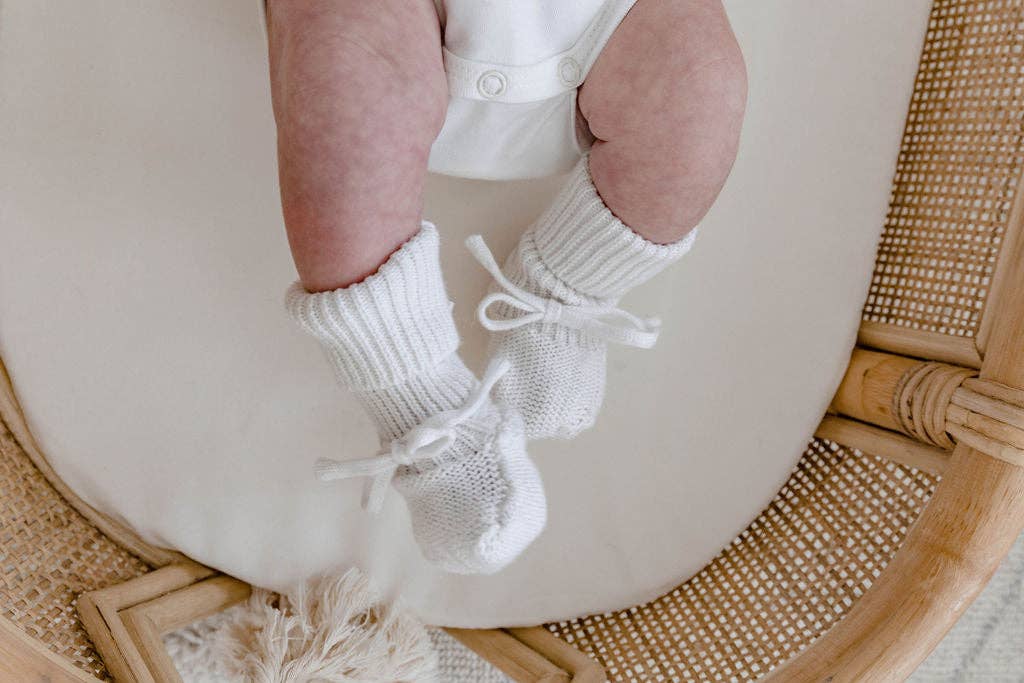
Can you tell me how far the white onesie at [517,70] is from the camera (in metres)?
0.64

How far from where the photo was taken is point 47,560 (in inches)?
29.9

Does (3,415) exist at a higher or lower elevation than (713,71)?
lower

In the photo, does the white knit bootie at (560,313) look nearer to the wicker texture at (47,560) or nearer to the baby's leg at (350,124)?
the baby's leg at (350,124)

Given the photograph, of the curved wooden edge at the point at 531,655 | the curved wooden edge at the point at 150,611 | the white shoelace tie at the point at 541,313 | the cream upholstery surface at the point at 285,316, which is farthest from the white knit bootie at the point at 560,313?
the curved wooden edge at the point at 150,611

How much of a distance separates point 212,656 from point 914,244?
0.77 m

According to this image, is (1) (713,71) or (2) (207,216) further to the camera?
(2) (207,216)

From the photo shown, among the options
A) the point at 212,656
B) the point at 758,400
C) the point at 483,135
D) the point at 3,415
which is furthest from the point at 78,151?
the point at 758,400

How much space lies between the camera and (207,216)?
2.70 ft

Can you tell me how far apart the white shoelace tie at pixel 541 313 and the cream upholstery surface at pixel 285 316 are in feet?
0.39

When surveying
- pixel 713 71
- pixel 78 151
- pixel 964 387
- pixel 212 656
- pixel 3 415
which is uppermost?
pixel 713 71

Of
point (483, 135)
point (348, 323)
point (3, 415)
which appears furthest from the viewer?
point (3, 415)

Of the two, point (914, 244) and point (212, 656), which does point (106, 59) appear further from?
point (914, 244)

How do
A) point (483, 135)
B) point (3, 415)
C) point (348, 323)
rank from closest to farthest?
point (348, 323) → point (483, 135) → point (3, 415)

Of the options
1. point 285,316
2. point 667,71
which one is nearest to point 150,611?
point 285,316
